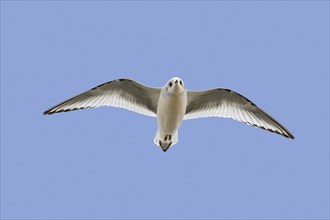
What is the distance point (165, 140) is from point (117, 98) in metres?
1.38

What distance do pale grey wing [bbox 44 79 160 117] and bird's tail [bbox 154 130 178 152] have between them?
50cm

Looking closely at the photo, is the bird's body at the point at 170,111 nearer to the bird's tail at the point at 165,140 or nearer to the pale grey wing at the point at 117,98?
the bird's tail at the point at 165,140

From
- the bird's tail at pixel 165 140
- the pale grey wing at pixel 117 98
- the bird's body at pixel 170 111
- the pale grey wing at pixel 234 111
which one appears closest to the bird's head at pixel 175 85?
the bird's body at pixel 170 111

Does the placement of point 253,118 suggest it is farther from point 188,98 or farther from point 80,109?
point 80,109

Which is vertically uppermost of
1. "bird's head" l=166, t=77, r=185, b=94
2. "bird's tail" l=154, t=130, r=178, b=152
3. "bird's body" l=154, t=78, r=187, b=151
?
"bird's head" l=166, t=77, r=185, b=94

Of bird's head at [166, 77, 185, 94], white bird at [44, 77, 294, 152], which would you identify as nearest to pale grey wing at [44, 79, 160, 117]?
white bird at [44, 77, 294, 152]

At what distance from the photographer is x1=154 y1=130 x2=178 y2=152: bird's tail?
55.6 feet

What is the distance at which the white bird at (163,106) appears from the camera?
54.5ft

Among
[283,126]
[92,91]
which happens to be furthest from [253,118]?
[92,91]

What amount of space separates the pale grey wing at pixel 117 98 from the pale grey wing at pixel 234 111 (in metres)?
0.91

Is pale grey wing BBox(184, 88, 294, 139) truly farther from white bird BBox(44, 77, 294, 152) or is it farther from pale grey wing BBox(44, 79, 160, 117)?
pale grey wing BBox(44, 79, 160, 117)

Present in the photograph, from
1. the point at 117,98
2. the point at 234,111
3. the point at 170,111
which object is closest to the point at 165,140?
the point at 170,111

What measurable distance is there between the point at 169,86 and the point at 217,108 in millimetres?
1720

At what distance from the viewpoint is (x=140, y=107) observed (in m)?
17.2
